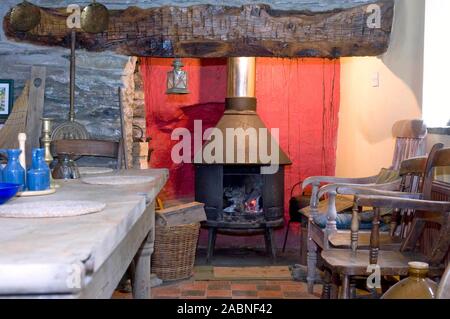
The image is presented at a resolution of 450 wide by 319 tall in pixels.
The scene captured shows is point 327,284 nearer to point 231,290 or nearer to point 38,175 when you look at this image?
point 231,290

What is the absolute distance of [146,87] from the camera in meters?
5.39

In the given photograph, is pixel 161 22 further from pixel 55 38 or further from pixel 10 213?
pixel 10 213

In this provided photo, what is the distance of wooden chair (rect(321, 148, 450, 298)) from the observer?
8.06 feet

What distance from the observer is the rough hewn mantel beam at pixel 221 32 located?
401 cm

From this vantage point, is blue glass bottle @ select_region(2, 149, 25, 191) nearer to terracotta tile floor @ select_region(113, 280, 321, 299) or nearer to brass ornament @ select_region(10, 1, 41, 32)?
terracotta tile floor @ select_region(113, 280, 321, 299)

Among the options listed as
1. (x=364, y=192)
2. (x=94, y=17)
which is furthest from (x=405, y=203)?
(x=94, y=17)

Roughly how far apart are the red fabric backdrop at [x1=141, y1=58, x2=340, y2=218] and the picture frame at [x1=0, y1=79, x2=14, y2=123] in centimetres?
152

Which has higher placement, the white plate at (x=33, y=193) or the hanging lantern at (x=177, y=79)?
the hanging lantern at (x=177, y=79)

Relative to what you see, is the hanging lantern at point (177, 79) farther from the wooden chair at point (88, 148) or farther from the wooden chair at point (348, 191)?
the wooden chair at point (348, 191)

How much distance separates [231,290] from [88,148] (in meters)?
1.39

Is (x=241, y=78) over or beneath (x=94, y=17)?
beneath

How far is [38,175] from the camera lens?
206cm

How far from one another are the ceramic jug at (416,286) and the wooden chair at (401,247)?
514 mm

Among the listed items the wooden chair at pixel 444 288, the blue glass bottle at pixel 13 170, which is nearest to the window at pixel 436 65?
the wooden chair at pixel 444 288
